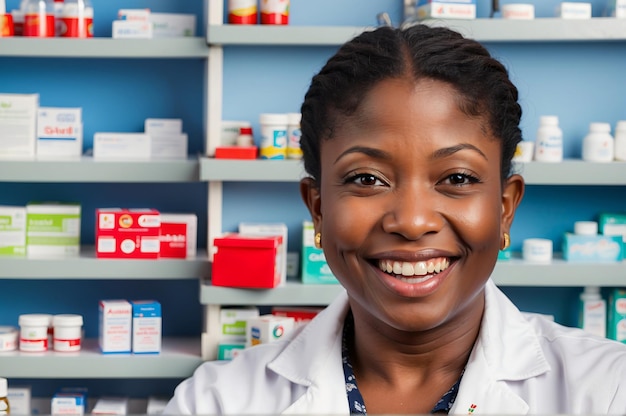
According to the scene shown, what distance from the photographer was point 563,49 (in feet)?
9.45

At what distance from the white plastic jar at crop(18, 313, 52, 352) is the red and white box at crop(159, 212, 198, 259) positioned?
0.36 m

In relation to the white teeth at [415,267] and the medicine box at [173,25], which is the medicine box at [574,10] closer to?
the medicine box at [173,25]

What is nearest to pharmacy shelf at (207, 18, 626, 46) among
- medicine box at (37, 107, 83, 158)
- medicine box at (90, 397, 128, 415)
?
medicine box at (37, 107, 83, 158)

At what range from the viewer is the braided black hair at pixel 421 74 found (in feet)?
3.62

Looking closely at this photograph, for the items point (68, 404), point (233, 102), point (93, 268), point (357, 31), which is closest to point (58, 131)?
point (93, 268)

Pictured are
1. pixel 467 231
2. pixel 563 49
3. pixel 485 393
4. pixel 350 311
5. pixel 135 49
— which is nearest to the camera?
pixel 467 231

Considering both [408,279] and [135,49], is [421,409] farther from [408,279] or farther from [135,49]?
[135,49]

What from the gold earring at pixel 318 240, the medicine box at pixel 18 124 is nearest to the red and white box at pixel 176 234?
the medicine box at pixel 18 124

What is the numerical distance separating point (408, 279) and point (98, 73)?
78.7 inches

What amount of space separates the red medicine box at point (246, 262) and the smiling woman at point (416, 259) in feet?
4.11

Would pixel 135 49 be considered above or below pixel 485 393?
above

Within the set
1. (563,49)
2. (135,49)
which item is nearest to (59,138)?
(135,49)

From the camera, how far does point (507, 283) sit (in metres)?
2.67

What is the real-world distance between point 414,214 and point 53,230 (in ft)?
6.05
